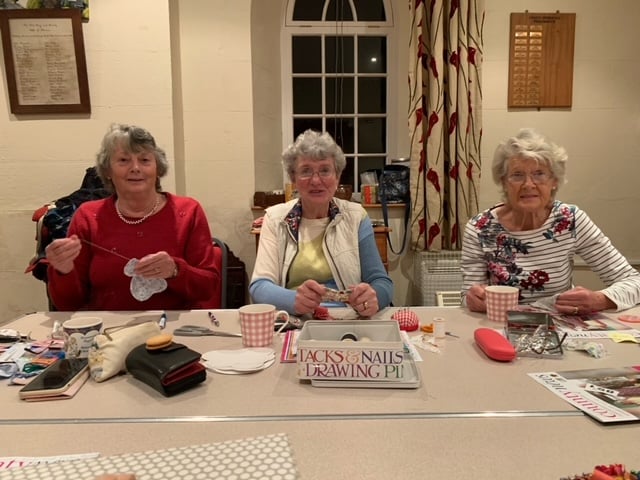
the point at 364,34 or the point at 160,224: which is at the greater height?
the point at 364,34

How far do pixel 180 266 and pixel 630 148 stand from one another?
3.26m

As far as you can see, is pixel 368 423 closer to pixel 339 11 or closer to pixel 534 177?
pixel 534 177

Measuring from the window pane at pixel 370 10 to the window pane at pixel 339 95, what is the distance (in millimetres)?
436

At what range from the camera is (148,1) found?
290 cm

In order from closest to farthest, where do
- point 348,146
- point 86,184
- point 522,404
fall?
point 522,404
point 86,184
point 348,146

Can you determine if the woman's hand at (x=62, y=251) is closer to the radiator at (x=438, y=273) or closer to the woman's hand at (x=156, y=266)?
the woman's hand at (x=156, y=266)

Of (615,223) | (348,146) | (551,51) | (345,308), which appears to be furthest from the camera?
(348,146)

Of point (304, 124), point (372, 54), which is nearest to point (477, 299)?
point (304, 124)

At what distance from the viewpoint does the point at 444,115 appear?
323 cm

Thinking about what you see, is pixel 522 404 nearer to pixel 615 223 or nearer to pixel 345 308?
pixel 345 308

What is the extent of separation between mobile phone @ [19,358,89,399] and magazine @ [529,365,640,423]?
3.20 ft

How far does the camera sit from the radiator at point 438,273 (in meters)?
3.27

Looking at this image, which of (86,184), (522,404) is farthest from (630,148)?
(86,184)

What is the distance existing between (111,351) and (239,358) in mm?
281
